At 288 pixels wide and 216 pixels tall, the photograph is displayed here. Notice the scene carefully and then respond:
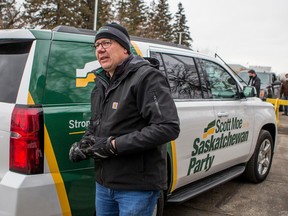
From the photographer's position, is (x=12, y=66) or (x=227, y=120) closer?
(x=12, y=66)

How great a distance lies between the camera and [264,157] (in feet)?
17.3

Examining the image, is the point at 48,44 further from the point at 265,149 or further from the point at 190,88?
the point at 265,149

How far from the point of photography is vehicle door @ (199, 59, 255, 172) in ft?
A: 12.9

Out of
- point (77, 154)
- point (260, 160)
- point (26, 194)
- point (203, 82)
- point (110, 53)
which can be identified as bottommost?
point (260, 160)

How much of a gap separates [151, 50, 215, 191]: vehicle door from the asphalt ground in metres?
0.57

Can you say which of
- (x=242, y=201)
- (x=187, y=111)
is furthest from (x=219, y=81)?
(x=242, y=201)

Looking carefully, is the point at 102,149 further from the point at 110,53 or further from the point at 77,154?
the point at 110,53

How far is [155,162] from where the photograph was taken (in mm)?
1938

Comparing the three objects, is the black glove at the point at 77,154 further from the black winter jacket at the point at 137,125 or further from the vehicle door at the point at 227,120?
the vehicle door at the point at 227,120

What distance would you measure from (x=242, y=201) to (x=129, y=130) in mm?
3081

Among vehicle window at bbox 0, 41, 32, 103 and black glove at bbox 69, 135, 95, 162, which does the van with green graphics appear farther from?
black glove at bbox 69, 135, 95, 162

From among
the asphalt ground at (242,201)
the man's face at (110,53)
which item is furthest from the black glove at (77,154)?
the asphalt ground at (242,201)

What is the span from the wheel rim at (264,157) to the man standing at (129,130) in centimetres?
355

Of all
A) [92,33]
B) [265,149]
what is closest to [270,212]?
[265,149]
